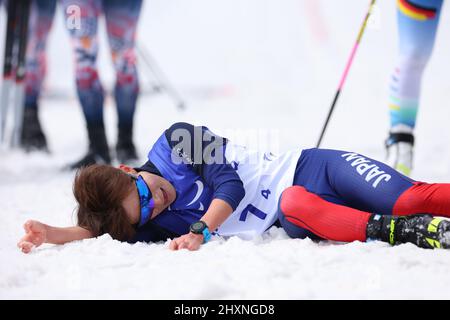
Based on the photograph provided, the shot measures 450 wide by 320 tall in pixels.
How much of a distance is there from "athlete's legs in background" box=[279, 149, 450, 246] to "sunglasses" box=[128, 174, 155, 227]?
0.27 meters

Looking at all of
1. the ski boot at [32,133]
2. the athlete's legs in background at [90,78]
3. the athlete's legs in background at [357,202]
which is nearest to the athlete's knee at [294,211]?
the athlete's legs in background at [357,202]

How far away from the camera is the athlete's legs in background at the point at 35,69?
2549mm

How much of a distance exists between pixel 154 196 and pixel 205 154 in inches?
5.7

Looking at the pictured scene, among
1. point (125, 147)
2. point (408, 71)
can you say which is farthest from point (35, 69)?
point (408, 71)

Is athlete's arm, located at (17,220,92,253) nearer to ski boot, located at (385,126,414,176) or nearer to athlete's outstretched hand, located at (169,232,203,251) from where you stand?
athlete's outstretched hand, located at (169,232,203,251)

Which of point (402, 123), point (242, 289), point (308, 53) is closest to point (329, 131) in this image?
point (308, 53)

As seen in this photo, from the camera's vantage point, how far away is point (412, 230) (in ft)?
3.39

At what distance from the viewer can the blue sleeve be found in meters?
1.18

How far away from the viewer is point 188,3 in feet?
8.96

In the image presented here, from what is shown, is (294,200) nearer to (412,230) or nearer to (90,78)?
(412,230)

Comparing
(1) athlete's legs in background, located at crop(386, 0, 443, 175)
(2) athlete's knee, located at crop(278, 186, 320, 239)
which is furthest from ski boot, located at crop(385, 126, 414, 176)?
(2) athlete's knee, located at crop(278, 186, 320, 239)

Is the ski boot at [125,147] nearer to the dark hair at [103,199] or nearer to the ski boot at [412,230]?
the dark hair at [103,199]

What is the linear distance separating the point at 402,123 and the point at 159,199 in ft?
3.38
